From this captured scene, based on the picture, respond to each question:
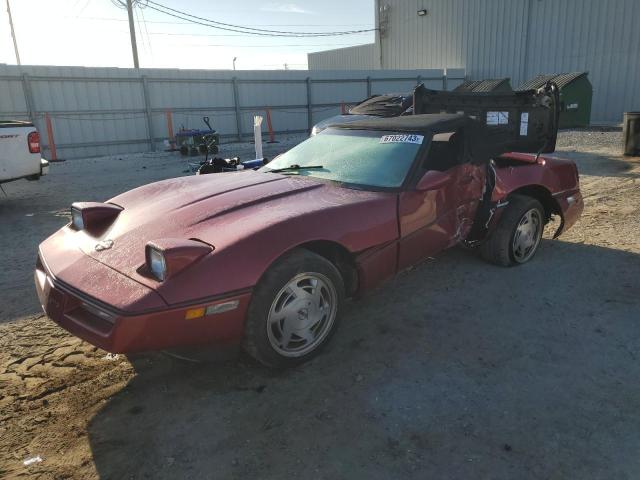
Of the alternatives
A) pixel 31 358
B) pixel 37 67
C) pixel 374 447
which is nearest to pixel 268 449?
pixel 374 447

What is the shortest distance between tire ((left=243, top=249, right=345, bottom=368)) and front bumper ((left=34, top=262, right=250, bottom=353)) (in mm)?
102

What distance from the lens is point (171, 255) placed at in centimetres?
239

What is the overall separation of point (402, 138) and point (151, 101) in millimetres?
15066

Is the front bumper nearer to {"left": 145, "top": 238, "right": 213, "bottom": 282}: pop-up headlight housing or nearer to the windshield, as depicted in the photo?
{"left": 145, "top": 238, "right": 213, "bottom": 282}: pop-up headlight housing

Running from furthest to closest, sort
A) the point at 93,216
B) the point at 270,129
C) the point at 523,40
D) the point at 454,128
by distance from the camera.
→ the point at 523,40
the point at 270,129
the point at 454,128
the point at 93,216

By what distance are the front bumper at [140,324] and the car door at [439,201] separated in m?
1.31

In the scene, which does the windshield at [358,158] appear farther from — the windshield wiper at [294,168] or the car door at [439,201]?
the car door at [439,201]

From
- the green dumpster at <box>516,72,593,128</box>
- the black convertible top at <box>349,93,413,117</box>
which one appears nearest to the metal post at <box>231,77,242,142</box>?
the black convertible top at <box>349,93,413,117</box>

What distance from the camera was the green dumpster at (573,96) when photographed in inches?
683

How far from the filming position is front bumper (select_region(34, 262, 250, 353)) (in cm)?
230

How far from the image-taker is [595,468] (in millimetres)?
2098

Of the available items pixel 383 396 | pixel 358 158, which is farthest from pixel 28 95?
pixel 383 396

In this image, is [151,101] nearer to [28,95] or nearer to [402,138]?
[28,95]

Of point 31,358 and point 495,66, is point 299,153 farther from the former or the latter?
point 495,66
